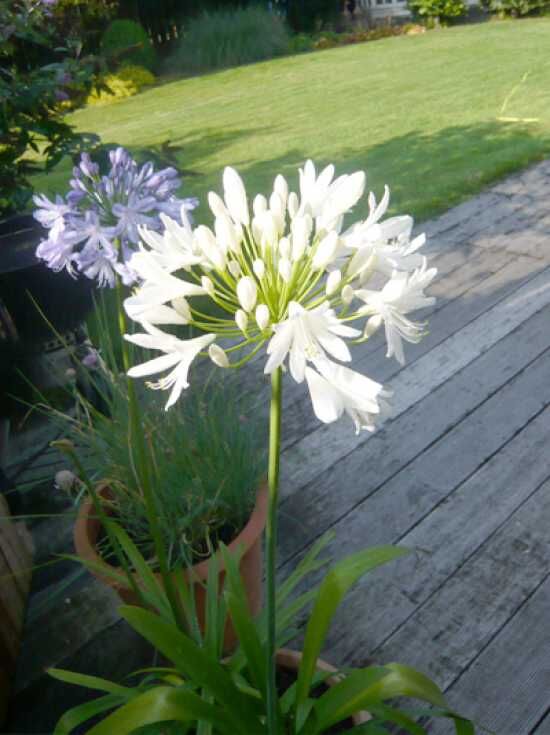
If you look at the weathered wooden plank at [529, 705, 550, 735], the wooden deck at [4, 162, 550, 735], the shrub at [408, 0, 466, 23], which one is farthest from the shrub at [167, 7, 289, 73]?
the weathered wooden plank at [529, 705, 550, 735]

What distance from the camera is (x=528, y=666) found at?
148 cm

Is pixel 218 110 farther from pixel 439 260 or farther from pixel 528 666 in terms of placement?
pixel 528 666

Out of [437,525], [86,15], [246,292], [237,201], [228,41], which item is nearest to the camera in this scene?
[246,292]

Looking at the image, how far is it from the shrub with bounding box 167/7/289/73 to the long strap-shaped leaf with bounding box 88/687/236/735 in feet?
41.1

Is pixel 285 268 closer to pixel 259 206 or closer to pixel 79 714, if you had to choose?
pixel 259 206

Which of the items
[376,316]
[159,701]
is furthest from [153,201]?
[159,701]

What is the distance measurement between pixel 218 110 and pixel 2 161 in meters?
6.54

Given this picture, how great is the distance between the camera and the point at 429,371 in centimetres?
258

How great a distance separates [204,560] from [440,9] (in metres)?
13.8

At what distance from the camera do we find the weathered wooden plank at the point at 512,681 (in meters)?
1.39

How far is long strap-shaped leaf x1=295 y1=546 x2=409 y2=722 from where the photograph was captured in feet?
3.25

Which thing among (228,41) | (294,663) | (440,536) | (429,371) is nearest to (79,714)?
(294,663)

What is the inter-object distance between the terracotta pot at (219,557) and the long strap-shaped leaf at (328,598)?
354 mm

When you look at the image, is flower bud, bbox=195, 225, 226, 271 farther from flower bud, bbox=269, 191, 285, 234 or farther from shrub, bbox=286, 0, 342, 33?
shrub, bbox=286, 0, 342, 33
